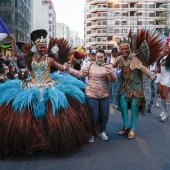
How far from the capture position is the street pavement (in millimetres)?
3885

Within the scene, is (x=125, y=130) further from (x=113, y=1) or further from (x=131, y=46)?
(x=113, y=1)

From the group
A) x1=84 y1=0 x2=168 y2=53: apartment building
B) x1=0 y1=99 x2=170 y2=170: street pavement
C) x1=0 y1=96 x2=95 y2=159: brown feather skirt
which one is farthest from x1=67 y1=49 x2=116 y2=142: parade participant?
x1=84 y1=0 x2=168 y2=53: apartment building

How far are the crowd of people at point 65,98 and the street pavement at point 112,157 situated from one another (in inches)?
5.9

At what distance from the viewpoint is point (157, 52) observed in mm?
5156

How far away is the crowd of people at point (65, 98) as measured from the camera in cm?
412

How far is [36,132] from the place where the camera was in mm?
4133

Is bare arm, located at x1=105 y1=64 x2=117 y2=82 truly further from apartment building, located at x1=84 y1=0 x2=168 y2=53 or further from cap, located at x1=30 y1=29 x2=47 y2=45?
apartment building, located at x1=84 y1=0 x2=168 y2=53

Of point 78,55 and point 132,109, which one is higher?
point 78,55

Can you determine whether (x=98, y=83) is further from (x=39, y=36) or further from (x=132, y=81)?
(x=39, y=36)

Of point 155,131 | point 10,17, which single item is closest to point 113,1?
point 10,17

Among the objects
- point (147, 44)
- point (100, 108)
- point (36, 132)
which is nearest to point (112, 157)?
point (100, 108)

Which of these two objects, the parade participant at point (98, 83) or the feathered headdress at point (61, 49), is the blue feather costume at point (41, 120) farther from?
the feathered headdress at point (61, 49)

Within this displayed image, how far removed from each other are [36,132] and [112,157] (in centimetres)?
123

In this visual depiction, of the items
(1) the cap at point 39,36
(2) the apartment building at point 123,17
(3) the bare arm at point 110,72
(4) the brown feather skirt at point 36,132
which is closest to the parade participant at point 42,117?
(4) the brown feather skirt at point 36,132
